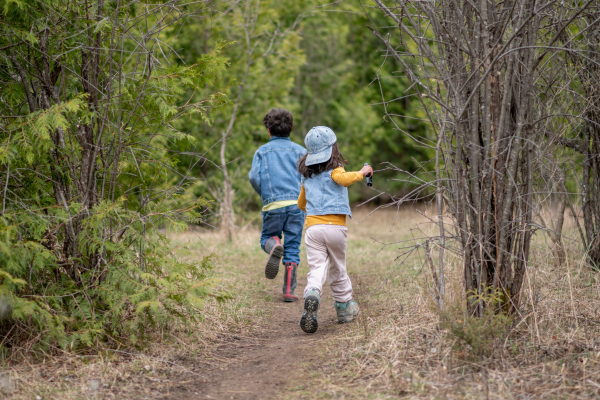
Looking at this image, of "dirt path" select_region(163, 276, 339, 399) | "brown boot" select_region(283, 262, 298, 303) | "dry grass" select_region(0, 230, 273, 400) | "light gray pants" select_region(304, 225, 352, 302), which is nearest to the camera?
"dry grass" select_region(0, 230, 273, 400)

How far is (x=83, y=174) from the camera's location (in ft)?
13.5

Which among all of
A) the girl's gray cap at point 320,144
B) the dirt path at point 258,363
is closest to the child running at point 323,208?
the girl's gray cap at point 320,144

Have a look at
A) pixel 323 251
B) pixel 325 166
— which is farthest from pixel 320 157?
pixel 323 251

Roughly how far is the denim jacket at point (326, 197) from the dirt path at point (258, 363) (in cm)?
104

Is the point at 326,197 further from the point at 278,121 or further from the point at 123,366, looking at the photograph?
the point at 123,366

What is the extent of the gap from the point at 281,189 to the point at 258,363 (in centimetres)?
239

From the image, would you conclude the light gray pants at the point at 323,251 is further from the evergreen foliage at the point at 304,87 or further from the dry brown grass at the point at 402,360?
the evergreen foliage at the point at 304,87

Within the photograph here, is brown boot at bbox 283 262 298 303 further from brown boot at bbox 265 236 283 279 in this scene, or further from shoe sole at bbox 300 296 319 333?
shoe sole at bbox 300 296 319 333

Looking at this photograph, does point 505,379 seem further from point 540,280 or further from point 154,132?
point 154,132

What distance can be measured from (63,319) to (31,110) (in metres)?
1.66

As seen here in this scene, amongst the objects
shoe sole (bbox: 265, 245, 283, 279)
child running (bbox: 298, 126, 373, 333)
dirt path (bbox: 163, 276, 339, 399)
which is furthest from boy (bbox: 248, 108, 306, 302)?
child running (bbox: 298, 126, 373, 333)

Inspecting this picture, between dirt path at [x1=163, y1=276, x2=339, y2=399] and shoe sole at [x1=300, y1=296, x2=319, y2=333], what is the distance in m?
0.08

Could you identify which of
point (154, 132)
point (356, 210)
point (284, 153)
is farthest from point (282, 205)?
point (356, 210)

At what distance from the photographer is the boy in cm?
582
